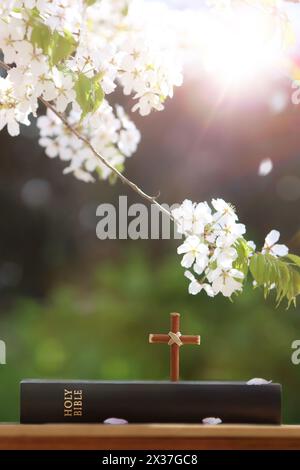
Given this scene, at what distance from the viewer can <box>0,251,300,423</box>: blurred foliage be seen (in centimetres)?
209

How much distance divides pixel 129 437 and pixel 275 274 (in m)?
0.35

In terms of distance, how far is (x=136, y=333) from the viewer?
213cm

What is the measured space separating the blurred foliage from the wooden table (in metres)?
0.88

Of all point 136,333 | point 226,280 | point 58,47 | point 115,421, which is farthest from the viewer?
point 136,333

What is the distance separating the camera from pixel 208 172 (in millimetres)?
2260

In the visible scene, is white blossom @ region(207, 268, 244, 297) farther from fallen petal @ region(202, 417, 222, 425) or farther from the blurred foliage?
the blurred foliage

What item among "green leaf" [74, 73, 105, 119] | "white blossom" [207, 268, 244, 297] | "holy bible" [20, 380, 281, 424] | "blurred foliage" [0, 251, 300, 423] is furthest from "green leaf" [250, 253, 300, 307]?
Result: "blurred foliage" [0, 251, 300, 423]

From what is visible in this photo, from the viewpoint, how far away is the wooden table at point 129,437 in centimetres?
116

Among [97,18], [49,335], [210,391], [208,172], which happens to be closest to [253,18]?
[97,18]

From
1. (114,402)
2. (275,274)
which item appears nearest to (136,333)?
(114,402)

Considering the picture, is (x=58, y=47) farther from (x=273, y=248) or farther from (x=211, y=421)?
(x=211, y=421)

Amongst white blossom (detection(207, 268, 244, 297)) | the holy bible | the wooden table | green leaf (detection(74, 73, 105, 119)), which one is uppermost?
green leaf (detection(74, 73, 105, 119))

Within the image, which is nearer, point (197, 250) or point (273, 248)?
point (197, 250)

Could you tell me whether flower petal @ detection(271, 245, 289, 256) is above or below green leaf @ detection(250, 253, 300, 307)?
A: above
